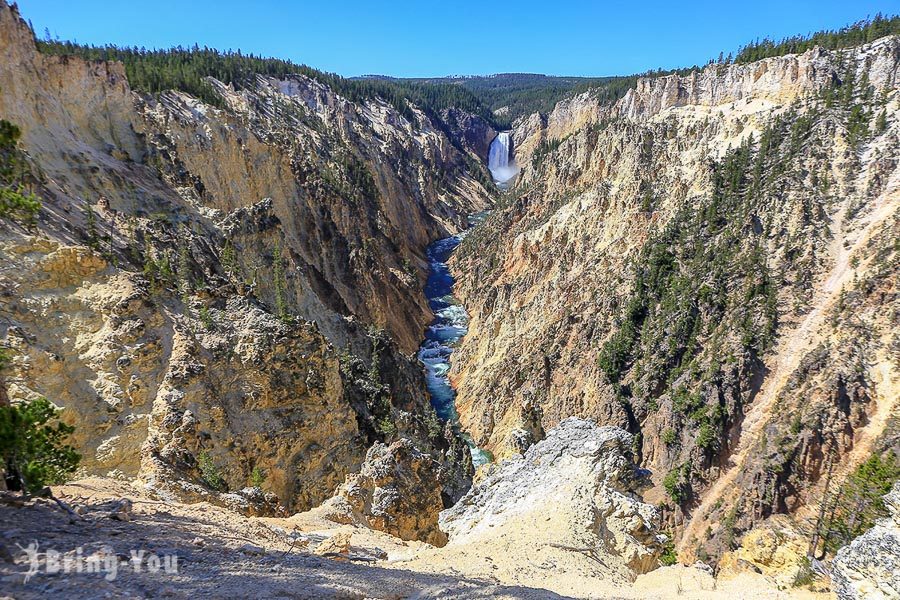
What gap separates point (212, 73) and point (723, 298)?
83.7 metres

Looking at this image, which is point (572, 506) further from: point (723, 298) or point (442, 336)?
point (442, 336)

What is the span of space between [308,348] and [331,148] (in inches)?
2722

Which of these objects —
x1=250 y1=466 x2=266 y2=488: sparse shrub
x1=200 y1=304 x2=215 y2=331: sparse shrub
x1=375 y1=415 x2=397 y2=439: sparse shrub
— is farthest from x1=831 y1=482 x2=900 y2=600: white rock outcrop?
x1=200 y1=304 x2=215 y2=331: sparse shrub

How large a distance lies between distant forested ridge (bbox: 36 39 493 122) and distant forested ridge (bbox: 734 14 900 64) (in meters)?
65.4

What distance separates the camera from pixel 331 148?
83.9m

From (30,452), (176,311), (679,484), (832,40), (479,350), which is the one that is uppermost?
(832,40)

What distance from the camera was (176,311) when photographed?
19.5 meters

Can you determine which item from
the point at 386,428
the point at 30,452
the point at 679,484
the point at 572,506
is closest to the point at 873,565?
the point at 572,506

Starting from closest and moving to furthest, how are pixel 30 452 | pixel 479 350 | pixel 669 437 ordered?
pixel 30 452 < pixel 669 437 < pixel 479 350

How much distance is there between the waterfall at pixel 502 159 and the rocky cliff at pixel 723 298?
99.7 m

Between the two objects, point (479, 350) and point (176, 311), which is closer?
point (176, 311)

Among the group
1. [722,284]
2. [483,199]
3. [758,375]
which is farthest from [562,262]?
[483,199]

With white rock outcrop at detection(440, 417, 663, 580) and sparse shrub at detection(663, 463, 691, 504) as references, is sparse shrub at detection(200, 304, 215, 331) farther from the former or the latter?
sparse shrub at detection(663, 463, 691, 504)

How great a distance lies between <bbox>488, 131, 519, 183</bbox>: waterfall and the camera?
16400 centimetres
